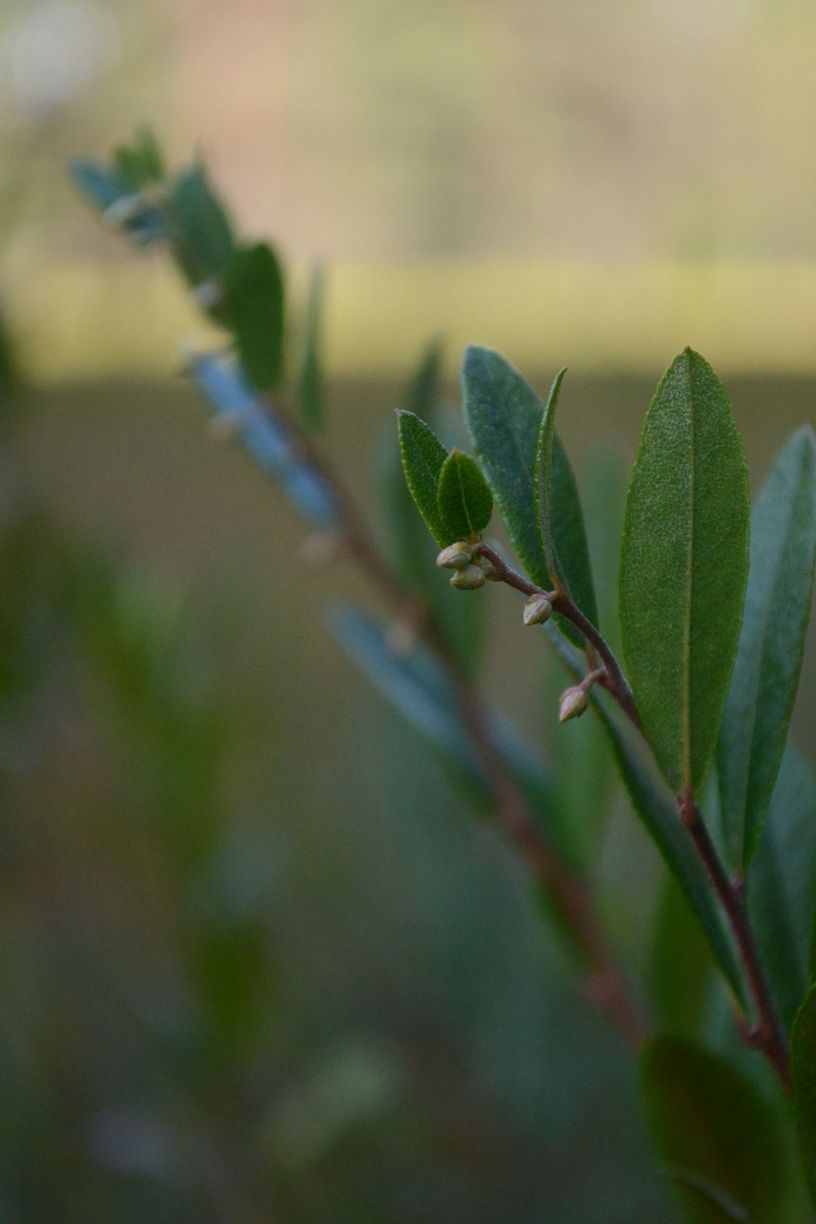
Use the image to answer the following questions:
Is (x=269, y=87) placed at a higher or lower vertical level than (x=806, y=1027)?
higher

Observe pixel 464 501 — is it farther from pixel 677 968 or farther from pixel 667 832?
pixel 677 968

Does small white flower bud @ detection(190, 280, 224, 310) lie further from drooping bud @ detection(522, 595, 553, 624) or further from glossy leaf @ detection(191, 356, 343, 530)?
drooping bud @ detection(522, 595, 553, 624)

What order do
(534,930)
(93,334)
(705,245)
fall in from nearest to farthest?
1. (534,930)
2. (93,334)
3. (705,245)

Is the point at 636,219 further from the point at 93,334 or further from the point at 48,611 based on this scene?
the point at 48,611

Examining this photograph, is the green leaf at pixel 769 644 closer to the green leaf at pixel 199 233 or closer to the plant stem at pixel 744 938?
the plant stem at pixel 744 938

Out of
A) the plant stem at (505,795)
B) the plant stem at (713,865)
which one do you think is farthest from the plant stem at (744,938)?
the plant stem at (505,795)

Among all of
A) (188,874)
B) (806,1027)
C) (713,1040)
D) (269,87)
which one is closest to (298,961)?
(188,874)
